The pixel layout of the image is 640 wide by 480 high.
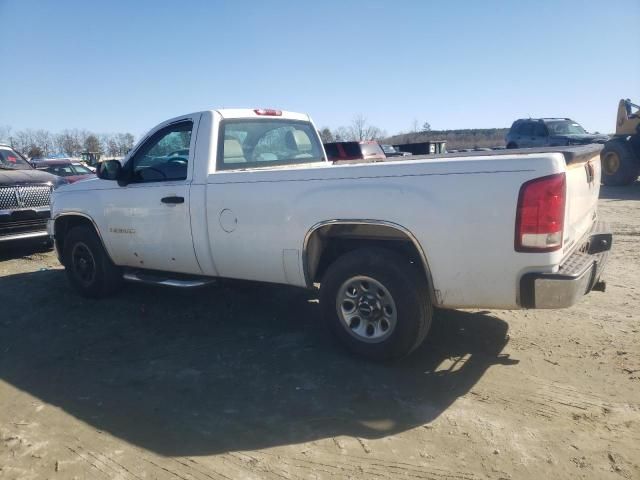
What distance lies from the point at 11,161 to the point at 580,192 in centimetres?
928

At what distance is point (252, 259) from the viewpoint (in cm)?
406

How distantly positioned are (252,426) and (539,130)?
17.4m

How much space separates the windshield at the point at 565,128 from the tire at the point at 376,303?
52.8 ft

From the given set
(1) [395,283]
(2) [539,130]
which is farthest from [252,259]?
(2) [539,130]

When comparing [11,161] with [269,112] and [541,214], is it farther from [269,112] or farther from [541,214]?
[541,214]

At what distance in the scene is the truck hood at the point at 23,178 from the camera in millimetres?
7566

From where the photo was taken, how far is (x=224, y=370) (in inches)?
146

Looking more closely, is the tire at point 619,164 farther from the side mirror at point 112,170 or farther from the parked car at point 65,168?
the parked car at point 65,168

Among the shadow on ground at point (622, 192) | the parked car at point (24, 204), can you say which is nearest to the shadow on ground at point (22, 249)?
the parked car at point (24, 204)

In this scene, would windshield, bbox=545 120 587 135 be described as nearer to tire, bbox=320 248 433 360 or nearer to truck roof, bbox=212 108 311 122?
truck roof, bbox=212 108 311 122

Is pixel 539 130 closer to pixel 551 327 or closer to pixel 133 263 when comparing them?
pixel 551 327

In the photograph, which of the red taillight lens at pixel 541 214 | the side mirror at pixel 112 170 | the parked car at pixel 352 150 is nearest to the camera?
the red taillight lens at pixel 541 214

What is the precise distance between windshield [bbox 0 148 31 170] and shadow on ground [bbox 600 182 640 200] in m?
13.8

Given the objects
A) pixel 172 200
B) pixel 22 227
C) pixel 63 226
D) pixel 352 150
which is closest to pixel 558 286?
pixel 172 200
